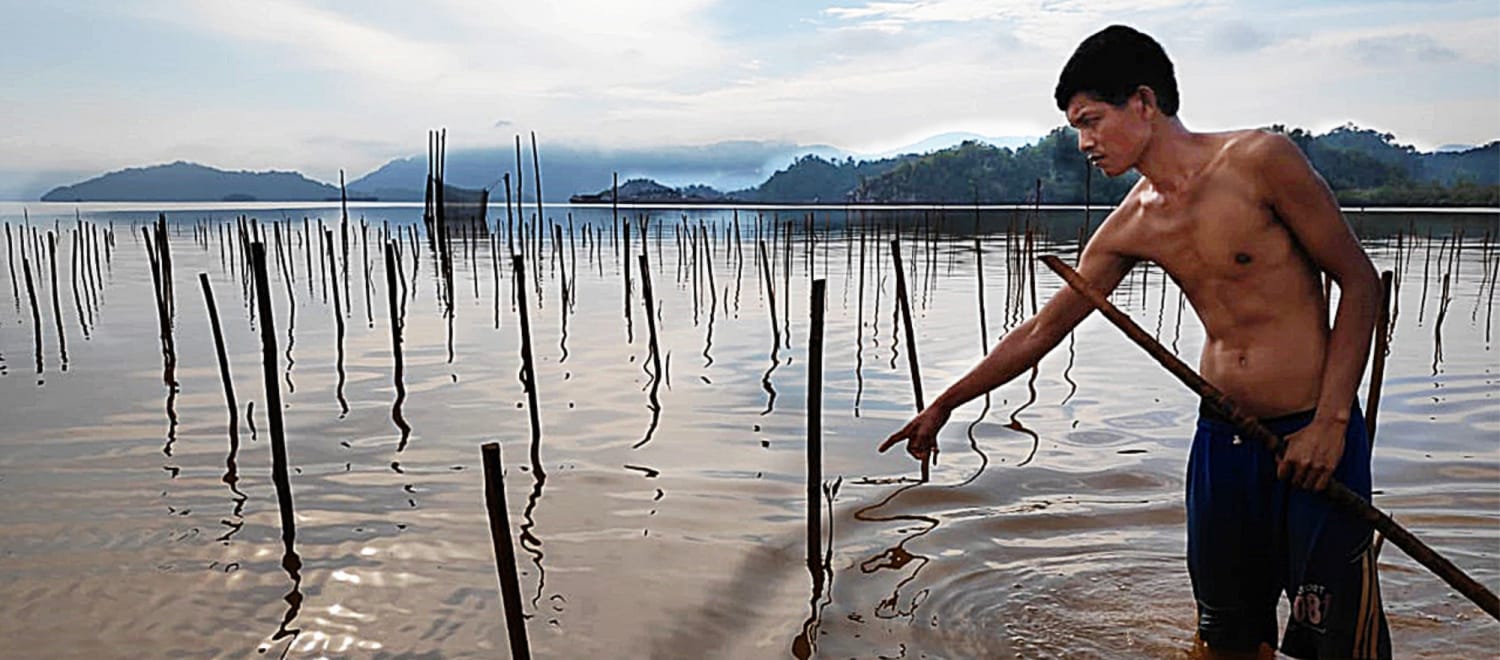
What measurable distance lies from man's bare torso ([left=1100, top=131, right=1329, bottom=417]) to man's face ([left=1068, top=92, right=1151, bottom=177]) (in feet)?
0.52

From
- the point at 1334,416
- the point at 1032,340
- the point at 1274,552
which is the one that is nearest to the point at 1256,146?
the point at 1334,416

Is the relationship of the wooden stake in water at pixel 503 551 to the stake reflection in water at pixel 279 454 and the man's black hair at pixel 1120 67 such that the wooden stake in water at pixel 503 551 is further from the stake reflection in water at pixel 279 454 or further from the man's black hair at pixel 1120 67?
the stake reflection in water at pixel 279 454

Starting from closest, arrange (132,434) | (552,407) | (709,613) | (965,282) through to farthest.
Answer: (709,613), (132,434), (552,407), (965,282)

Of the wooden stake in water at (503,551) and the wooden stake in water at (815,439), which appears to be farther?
the wooden stake in water at (815,439)

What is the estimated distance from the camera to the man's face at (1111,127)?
8.80 ft

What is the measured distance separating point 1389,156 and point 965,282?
236 feet

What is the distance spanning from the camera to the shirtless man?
8.20ft

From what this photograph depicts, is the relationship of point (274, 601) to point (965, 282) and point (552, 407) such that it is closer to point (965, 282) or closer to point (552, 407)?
point (552, 407)

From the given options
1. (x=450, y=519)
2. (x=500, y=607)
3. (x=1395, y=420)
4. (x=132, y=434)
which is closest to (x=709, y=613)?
(x=500, y=607)

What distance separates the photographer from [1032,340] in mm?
3123

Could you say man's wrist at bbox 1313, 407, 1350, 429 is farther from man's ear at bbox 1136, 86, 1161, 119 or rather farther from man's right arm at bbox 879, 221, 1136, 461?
man's ear at bbox 1136, 86, 1161, 119

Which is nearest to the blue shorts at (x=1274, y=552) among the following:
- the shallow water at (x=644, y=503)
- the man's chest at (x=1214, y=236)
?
the man's chest at (x=1214, y=236)

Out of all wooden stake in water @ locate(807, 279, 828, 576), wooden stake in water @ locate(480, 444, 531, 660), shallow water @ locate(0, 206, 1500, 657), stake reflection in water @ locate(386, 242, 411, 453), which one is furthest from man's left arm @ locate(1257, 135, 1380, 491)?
stake reflection in water @ locate(386, 242, 411, 453)

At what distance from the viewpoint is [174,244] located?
112 feet
